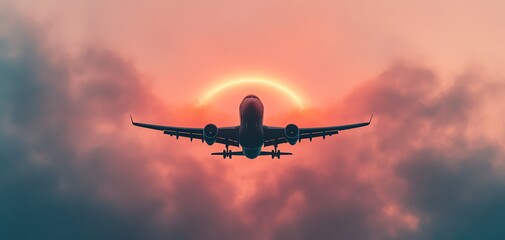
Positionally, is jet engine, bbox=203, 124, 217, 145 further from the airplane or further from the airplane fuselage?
the airplane fuselage

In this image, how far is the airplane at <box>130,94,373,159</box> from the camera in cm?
9369

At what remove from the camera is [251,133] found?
95.6m

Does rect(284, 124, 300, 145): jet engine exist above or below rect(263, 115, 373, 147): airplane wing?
below

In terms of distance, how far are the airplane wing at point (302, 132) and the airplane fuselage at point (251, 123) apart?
5.55 metres

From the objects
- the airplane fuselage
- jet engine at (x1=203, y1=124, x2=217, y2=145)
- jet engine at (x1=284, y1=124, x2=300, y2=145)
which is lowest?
the airplane fuselage

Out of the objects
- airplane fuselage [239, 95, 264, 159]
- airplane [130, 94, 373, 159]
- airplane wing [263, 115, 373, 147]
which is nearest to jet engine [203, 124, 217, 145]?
airplane [130, 94, 373, 159]

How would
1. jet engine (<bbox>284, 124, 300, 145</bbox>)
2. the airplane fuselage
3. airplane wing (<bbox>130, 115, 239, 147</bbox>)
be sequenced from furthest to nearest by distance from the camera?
1. airplane wing (<bbox>130, 115, 239, 147</bbox>)
2. jet engine (<bbox>284, 124, 300, 145</bbox>)
3. the airplane fuselage

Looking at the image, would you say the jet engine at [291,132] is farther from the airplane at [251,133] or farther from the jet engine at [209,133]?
the jet engine at [209,133]

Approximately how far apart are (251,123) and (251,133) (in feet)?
7.02

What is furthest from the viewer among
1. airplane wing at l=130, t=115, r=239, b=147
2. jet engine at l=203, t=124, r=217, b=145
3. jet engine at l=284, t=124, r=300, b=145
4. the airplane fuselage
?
airplane wing at l=130, t=115, r=239, b=147

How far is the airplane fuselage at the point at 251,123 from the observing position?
305 ft

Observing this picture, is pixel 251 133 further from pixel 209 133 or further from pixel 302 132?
pixel 302 132

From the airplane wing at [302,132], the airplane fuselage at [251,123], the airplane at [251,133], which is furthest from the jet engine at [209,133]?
the airplane wing at [302,132]

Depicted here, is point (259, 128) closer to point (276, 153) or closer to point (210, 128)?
point (210, 128)
